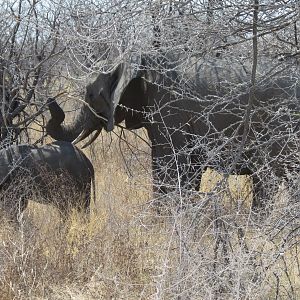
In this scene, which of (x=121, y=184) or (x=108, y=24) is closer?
(x=108, y=24)

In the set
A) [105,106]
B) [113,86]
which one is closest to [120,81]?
[113,86]

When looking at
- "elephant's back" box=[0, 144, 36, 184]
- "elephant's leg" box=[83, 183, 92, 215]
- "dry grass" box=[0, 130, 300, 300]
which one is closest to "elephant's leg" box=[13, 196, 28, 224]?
"dry grass" box=[0, 130, 300, 300]

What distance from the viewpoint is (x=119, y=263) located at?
16.6ft

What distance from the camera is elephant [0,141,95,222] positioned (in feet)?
20.3

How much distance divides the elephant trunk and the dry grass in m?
1.18

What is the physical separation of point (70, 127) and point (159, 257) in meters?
2.56

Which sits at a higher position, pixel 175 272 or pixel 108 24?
pixel 108 24

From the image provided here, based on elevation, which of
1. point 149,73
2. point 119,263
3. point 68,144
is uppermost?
point 149,73

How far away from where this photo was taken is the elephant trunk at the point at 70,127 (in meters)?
7.10

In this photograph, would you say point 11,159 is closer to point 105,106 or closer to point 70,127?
point 70,127

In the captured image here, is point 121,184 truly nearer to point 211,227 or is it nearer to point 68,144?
point 68,144

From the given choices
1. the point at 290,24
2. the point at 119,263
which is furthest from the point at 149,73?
the point at 290,24

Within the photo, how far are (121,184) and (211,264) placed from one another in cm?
364

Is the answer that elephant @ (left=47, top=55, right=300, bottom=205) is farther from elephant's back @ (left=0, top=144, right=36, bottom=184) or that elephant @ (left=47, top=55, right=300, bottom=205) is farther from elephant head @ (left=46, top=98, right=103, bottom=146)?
elephant's back @ (left=0, top=144, right=36, bottom=184)
